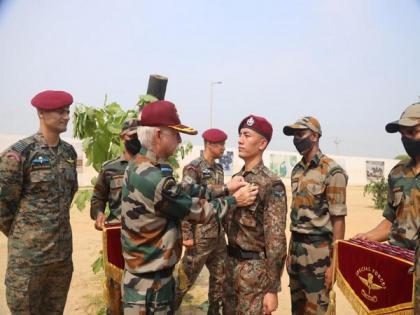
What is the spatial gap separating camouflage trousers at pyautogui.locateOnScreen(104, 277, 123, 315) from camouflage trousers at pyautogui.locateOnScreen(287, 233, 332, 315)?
174 centimetres

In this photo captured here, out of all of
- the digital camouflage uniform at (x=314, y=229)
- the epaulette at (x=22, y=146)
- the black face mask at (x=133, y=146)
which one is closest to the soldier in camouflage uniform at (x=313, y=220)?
the digital camouflage uniform at (x=314, y=229)

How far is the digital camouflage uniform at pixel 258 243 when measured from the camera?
8.54 feet

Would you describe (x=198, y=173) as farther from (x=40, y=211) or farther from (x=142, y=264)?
(x=142, y=264)

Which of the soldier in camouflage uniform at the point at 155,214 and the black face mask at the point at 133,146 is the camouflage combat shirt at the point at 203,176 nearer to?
the black face mask at the point at 133,146

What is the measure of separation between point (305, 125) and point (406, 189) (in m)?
1.18

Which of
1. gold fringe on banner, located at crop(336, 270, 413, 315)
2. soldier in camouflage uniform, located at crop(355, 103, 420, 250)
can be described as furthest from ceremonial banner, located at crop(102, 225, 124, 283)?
soldier in camouflage uniform, located at crop(355, 103, 420, 250)

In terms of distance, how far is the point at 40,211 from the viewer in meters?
3.16

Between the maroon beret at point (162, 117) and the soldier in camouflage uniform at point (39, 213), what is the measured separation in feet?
4.04

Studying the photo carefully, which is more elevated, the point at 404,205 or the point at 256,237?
the point at 404,205

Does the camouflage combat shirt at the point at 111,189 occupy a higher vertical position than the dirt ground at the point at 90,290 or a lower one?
higher

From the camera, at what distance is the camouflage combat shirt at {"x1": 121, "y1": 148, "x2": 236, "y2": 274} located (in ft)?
7.52

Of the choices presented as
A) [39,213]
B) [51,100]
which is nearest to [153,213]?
[39,213]

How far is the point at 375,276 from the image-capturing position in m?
2.68

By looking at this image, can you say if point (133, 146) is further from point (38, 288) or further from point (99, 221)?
point (38, 288)
